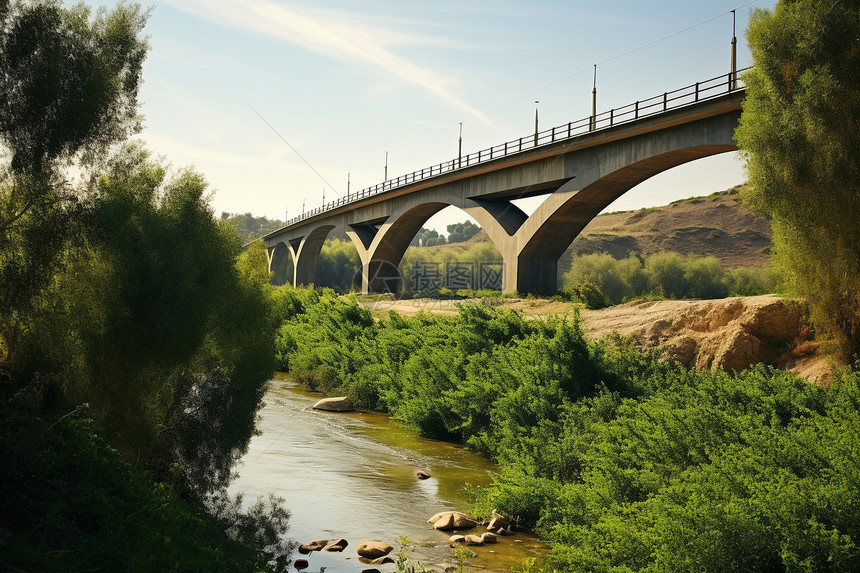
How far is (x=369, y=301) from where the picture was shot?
47.6m

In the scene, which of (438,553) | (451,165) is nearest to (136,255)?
(438,553)

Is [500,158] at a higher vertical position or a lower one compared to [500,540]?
higher

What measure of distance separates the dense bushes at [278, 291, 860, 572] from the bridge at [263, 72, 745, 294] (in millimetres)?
10250

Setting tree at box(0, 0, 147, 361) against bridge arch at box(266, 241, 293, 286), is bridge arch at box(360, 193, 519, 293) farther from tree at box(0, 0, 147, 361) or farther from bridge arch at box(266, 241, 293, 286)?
bridge arch at box(266, 241, 293, 286)

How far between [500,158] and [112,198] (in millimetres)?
26229

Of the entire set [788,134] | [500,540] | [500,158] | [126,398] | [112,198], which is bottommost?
[500,540]

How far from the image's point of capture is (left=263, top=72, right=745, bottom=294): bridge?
24484 mm

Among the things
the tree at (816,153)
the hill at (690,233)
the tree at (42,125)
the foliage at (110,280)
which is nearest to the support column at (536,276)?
the tree at (816,153)

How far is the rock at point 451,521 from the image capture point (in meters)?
11.5

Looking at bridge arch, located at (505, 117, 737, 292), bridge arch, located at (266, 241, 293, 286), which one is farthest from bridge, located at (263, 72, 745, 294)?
bridge arch, located at (266, 241, 293, 286)

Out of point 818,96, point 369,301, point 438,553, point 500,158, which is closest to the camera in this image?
point 438,553

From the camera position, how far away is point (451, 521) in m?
11.6

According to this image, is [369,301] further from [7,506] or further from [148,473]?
[7,506]

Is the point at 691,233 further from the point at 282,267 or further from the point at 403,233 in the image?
the point at 282,267
